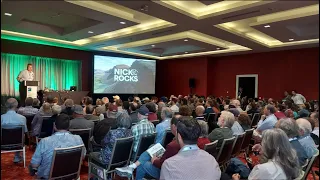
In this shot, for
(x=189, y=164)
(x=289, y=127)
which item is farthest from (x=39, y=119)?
(x=289, y=127)

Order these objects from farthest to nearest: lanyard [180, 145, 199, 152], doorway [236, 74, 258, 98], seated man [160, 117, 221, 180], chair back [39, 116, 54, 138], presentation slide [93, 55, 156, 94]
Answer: doorway [236, 74, 258, 98], presentation slide [93, 55, 156, 94], chair back [39, 116, 54, 138], lanyard [180, 145, 199, 152], seated man [160, 117, 221, 180]

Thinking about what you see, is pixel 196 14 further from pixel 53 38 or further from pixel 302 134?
pixel 53 38

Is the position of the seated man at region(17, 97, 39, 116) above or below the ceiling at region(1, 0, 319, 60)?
below

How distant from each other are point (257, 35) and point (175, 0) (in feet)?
16.2

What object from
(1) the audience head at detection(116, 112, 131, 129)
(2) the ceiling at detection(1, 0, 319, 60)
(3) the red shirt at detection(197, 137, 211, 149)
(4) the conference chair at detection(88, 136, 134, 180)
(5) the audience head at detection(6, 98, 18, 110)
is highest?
(2) the ceiling at detection(1, 0, 319, 60)

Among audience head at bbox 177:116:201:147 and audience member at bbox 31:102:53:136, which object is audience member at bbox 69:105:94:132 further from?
audience head at bbox 177:116:201:147

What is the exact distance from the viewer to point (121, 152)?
3176mm

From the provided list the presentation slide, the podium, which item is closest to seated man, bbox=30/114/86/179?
the podium

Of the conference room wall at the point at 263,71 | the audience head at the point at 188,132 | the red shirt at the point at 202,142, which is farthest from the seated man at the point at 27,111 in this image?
the conference room wall at the point at 263,71

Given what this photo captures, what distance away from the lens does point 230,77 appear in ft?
45.4

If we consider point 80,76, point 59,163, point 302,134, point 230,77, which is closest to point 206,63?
point 230,77

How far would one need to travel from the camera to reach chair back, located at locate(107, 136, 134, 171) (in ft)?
10.1

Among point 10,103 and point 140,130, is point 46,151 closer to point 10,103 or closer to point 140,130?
point 10,103

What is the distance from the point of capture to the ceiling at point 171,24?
5.95 m
